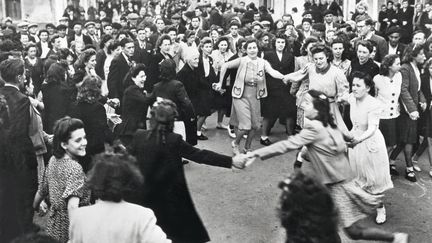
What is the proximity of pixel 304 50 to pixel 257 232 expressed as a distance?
14.2 ft

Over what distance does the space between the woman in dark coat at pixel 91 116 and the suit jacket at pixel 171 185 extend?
5.09 feet

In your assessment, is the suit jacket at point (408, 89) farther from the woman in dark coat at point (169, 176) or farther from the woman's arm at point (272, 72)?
the woman in dark coat at point (169, 176)

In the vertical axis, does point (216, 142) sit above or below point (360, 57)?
below

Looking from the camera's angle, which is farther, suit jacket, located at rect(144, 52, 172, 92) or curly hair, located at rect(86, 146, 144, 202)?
suit jacket, located at rect(144, 52, 172, 92)

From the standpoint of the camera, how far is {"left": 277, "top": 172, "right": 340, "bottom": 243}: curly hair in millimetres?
3297

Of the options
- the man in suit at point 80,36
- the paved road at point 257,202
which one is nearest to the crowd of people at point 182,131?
the paved road at point 257,202

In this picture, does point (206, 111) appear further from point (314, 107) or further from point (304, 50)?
point (314, 107)

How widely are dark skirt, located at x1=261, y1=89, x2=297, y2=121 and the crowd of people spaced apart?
0.9 inches

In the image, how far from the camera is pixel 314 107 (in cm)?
545

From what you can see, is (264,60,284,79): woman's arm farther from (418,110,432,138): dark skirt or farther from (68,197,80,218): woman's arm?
(68,197,80,218): woman's arm

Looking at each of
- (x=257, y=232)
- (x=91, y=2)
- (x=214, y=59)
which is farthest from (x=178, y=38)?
(x=91, y=2)

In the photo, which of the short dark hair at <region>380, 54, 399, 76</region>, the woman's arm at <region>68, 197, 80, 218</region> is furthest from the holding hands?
the short dark hair at <region>380, 54, 399, 76</region>

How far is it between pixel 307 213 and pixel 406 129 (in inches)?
217

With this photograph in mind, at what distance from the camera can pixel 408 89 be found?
8281 millimetres
